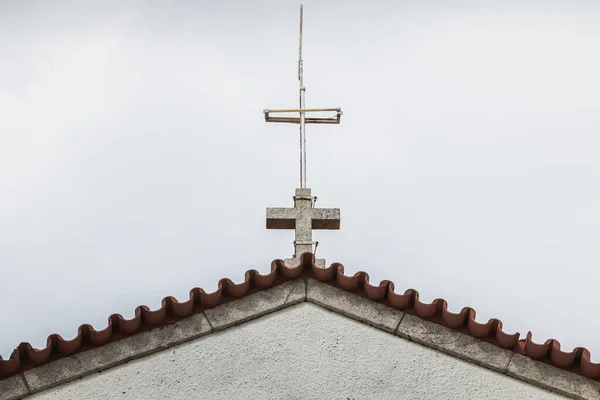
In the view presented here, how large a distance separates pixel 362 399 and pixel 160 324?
1689 mm

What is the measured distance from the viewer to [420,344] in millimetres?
9180

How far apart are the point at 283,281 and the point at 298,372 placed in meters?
0.92

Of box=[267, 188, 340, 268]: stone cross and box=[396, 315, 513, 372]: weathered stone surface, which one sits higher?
box=[267, 188, 340, 268]: stone cross

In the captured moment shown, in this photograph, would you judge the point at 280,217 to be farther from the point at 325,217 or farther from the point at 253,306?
the point at 253,306

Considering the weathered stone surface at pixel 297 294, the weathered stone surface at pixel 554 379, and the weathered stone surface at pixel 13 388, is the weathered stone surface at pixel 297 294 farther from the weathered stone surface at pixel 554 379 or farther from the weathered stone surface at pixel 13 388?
the weathered stone surface at pixel 13 388

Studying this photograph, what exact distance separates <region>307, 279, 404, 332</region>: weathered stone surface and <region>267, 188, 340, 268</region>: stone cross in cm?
153

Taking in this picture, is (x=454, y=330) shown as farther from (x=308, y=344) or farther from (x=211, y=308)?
(x=211, y=308)

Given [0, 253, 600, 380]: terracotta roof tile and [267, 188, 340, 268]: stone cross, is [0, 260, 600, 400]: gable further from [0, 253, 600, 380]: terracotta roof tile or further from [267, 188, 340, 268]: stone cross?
[267, 188, 340, 268]: stone cross

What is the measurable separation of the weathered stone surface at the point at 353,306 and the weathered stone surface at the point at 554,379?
989mm

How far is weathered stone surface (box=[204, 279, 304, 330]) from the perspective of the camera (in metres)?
9.30

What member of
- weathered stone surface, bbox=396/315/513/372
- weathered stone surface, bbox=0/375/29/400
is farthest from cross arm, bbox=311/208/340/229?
weathered stone surface, bbox=0/375/29/400

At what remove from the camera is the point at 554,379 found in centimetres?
896

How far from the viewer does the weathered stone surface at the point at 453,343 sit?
9070 millimetres

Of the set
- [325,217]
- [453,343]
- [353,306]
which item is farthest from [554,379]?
[325,217]
